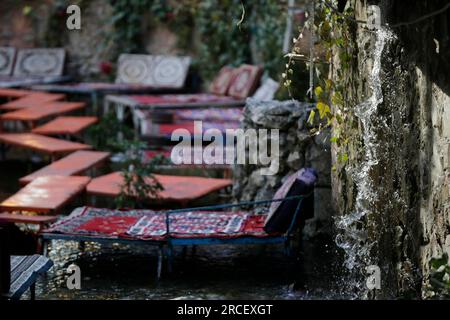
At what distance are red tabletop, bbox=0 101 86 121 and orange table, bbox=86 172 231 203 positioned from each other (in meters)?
3.96

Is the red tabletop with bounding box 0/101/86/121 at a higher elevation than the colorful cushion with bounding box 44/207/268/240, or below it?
higher

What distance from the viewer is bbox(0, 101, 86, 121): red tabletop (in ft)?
47.5

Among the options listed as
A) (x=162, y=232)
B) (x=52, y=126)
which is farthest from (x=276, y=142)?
(x=52, y=126)

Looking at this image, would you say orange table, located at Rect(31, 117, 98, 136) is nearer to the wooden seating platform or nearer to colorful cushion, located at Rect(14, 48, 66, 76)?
the wooden seating platform

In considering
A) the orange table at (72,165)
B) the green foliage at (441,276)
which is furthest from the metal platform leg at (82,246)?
the green foliage at (441,276)

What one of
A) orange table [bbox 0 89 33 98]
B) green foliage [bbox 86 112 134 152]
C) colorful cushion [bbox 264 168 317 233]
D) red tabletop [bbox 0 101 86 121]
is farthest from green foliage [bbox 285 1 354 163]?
orange table [bbox 0 89 33 98]

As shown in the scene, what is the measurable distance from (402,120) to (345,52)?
99 centimetres

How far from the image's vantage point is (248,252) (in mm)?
9242

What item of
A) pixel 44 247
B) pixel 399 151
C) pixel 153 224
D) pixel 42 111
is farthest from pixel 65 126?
pixel 399 151

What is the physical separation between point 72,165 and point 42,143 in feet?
5.21

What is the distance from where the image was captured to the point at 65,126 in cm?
1421

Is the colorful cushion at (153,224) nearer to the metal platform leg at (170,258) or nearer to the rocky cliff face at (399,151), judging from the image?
the metal platform leg at (170,258)

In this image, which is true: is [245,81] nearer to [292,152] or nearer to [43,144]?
[43,144]
